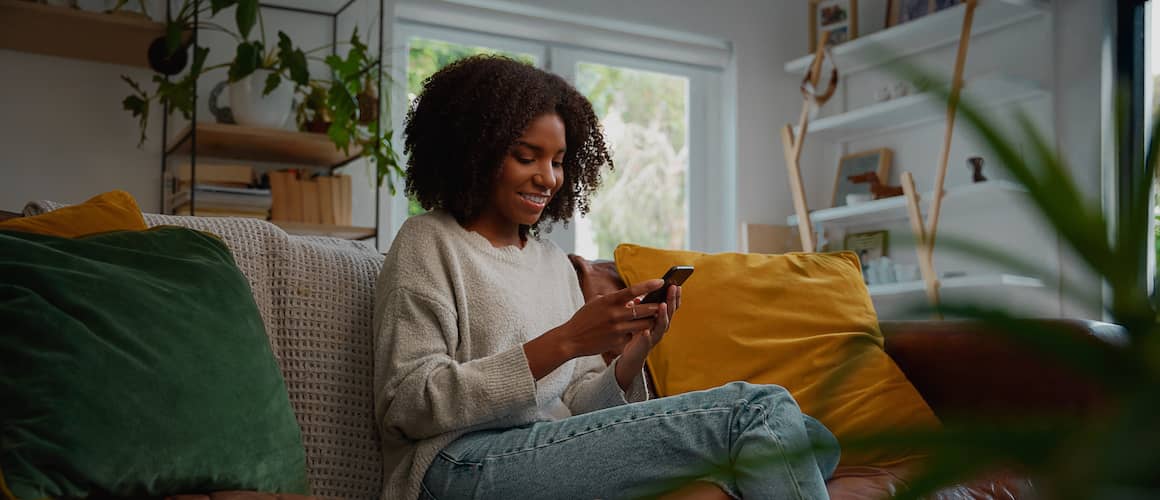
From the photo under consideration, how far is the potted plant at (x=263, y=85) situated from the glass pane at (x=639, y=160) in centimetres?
124

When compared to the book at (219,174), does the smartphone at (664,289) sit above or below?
below

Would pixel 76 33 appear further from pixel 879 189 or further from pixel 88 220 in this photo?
pixel 879 189

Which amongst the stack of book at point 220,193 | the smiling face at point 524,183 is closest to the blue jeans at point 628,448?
the smiling face at point 524,183

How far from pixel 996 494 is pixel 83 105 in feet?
10.5

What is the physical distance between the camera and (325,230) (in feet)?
12.0

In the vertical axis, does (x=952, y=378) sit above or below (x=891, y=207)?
below

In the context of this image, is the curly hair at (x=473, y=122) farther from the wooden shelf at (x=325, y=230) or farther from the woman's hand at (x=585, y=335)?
the wooden shelf at (x=325, y=230)

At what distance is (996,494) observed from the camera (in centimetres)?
164

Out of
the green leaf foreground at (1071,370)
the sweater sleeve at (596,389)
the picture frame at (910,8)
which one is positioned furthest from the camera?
the picture frame at (910,8)

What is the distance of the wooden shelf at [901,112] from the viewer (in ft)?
13.1

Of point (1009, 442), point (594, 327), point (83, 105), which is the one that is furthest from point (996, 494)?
point (83, 105)

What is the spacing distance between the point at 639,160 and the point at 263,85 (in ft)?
6.17

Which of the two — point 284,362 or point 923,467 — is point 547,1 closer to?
point 284,362

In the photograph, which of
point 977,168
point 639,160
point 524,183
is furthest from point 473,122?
point 639,160
